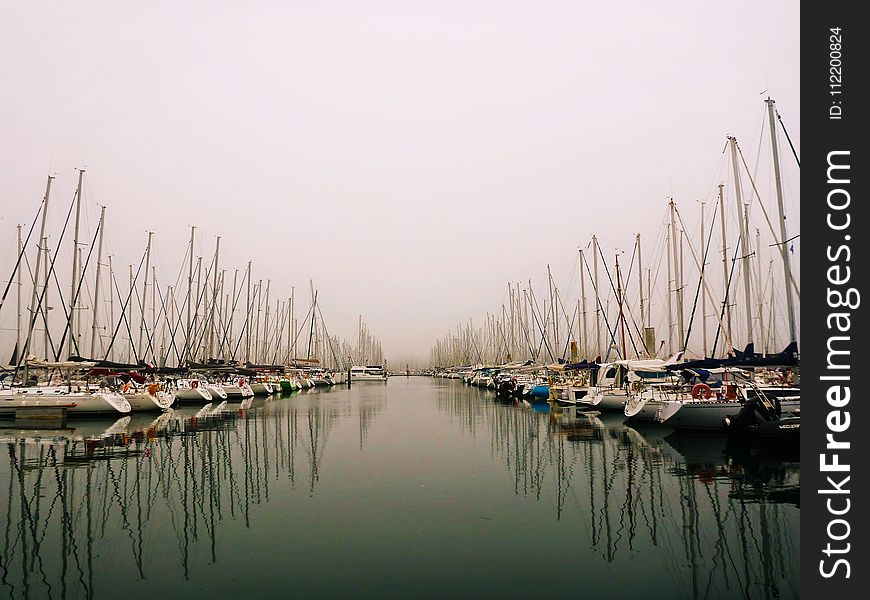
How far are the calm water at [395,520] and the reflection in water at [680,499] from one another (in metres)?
0.06

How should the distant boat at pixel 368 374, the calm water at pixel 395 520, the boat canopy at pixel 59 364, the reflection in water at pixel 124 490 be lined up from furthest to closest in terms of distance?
1. the distant boat at pixel 368 374
2. the boat canopy at pixel 59 364
3. the reflection in water at pixel 124 490
4. the calm water at pixel 395 520

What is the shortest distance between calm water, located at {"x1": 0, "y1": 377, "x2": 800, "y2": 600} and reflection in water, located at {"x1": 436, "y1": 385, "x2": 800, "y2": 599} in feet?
0.21

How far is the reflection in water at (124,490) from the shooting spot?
10820 mm

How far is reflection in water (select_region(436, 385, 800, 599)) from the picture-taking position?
10448 millimetres

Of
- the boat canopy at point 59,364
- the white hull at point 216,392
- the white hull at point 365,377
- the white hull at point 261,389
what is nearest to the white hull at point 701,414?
the boat canopy at point 59,364

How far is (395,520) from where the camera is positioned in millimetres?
13672

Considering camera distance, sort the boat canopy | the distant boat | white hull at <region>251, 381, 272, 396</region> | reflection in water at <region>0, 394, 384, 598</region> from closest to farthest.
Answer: reflection in water at <region>0, 394, 384, 598</region> < the boat canopy < white hull at <region>251, 381, 272, 396</region> < the distant boat

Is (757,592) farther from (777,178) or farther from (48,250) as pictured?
(48,250)

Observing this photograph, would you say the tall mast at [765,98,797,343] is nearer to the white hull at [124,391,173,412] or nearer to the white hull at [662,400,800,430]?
the white hull at [662,400,800,430]

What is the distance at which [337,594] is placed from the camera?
9344 mm

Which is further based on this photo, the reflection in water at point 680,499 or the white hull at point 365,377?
the white hull at point 365,377

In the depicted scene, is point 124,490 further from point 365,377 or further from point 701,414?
point 365,377

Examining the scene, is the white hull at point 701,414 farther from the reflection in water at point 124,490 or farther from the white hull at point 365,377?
the white hull at point 365,377

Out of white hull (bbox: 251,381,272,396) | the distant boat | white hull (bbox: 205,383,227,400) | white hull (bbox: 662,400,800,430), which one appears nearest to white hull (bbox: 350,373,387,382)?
the distant boat
